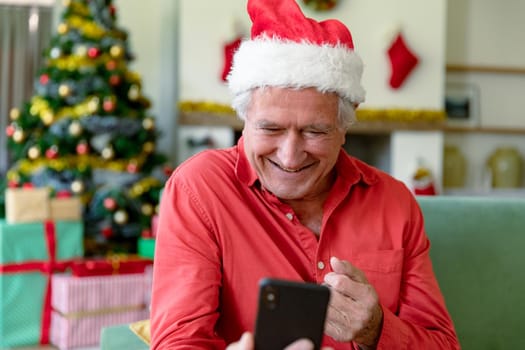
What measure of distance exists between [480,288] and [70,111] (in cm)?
267

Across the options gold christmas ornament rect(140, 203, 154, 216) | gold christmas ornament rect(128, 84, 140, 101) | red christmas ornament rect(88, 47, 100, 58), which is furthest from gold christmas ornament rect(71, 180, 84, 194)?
red christmas ornament rect(88, 47, 100, 58)

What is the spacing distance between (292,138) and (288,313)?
1.59 ft

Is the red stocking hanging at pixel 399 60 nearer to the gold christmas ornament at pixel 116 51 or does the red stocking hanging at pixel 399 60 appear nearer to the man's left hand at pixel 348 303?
the gold christmas ornament at pixel 116 51

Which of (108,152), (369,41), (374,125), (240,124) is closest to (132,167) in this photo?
(108,152)

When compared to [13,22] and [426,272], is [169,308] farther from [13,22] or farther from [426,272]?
[13,22]

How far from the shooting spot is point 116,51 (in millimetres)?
3693

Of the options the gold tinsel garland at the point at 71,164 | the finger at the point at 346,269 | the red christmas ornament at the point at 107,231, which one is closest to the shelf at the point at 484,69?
the gold tinsel garland at the point at 71,164

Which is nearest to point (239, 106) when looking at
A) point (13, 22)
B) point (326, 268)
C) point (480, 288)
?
point (326, 268)

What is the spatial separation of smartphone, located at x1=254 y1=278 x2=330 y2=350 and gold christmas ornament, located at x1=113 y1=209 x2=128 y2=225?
9.29 ft

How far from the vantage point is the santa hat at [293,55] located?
1.18 m

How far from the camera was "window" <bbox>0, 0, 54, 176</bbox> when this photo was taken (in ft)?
16.2

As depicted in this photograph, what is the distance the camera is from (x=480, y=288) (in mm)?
1607

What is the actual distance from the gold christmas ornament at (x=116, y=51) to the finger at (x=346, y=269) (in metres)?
2.96

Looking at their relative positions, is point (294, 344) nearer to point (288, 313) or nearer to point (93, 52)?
point (288, 313)
